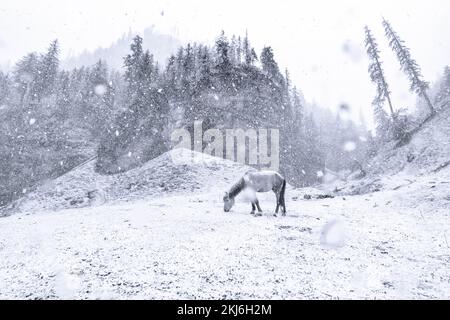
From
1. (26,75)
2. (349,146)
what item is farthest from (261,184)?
(349,146)

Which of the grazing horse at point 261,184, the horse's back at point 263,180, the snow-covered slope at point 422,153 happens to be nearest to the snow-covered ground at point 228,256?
the grazing horse at point 261,184

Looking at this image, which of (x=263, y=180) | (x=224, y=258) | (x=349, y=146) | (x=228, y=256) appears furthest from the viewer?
(x=349, y=146)

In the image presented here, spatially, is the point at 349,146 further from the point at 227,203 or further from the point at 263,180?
the point at 227,203

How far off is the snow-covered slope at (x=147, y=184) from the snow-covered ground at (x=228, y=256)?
1422 cm

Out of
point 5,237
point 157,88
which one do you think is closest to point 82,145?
point 157,88

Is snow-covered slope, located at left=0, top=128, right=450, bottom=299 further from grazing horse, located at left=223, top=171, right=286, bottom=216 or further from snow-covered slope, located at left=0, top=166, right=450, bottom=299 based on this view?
grazing horse, located at left=223, top=171, right=286, bottom=216

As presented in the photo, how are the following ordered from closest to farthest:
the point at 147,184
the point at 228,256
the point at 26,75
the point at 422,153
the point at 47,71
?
the point at 228,256 → the point at 147,184 → the point at 422,153 → the point at 47,71 → the point at 26,75

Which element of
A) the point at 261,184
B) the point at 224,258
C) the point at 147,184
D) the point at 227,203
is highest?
the point at 147,184

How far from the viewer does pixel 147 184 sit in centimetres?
2927

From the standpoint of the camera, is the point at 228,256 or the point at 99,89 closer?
the point at 228,256

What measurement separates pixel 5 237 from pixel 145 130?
1578 inches

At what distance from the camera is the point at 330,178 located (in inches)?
2613

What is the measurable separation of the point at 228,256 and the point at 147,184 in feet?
75.7

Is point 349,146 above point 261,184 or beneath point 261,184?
above
